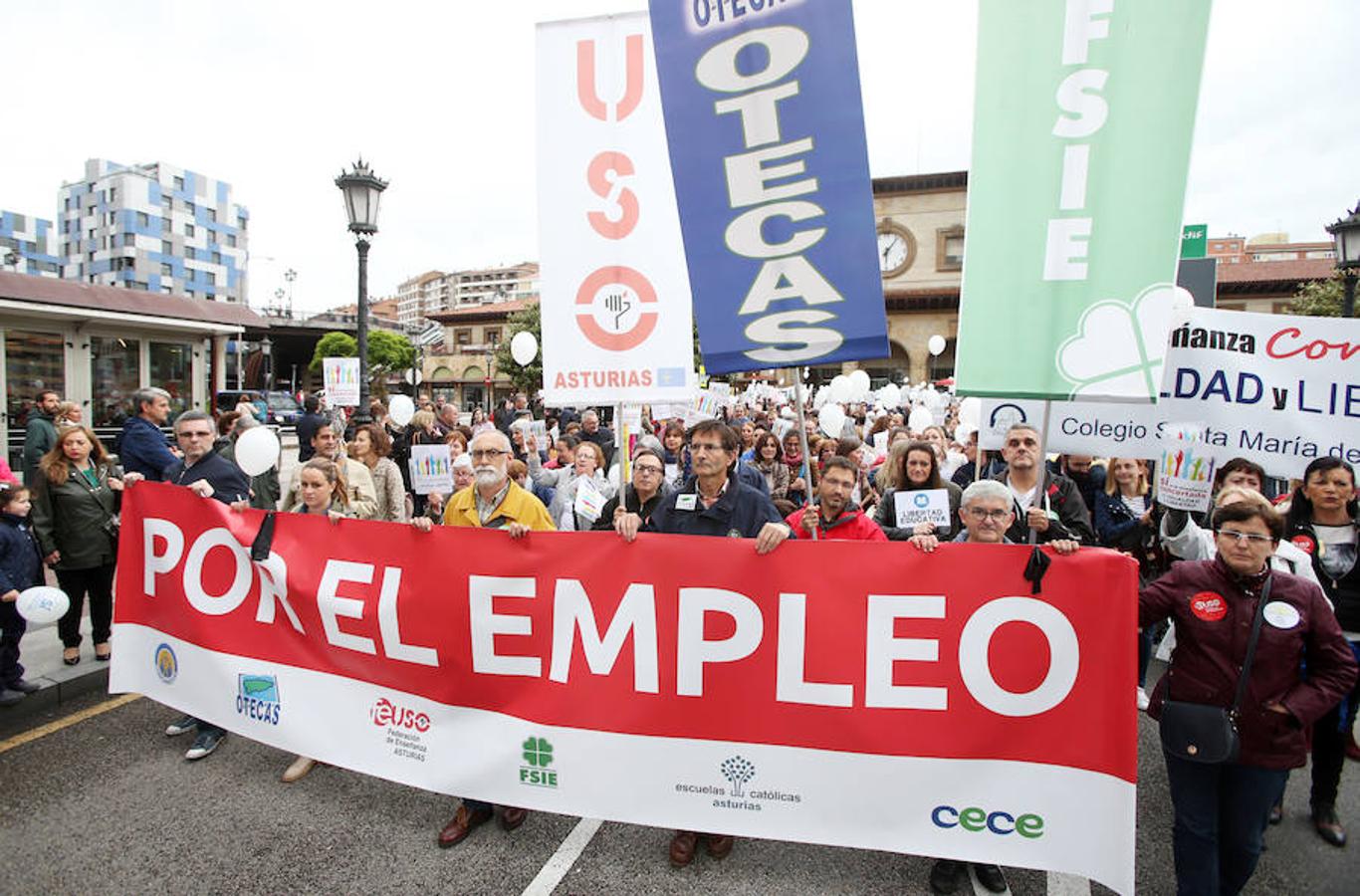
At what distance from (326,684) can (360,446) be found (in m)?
2.82

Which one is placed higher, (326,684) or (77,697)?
(326,684)

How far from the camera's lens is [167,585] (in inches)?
154

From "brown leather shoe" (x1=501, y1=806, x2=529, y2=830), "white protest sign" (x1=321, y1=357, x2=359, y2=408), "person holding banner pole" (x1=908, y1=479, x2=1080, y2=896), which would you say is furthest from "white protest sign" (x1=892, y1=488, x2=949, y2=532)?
"white protest sign" (x1=321, y1=357, x2=359, y2=408)

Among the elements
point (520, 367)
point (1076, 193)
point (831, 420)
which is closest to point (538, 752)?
point (1076, 193)

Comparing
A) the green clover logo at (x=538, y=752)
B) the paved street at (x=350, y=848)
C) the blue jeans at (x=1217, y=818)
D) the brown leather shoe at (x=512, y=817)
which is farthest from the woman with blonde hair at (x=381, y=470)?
the blue jeans at (x=1217, y=818)

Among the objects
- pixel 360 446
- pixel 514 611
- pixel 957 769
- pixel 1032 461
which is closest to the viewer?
pixel 957 769

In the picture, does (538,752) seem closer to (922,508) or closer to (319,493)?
(319,493)

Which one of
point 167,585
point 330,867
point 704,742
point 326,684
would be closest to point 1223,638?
point 704,742

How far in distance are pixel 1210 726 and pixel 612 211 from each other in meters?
3.27

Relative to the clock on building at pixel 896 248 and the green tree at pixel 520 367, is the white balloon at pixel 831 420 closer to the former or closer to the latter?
the green tree at pixel 520 367

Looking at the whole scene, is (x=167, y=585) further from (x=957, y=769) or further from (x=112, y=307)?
(x=112, y=307)

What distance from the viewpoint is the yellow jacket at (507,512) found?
3.72 meters

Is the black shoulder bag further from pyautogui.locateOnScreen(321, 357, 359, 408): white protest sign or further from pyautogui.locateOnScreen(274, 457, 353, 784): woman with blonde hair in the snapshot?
pyautogui.locateOnScreen(321, 357, 359, 408): white protest sign

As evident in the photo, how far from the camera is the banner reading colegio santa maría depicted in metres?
2.63
